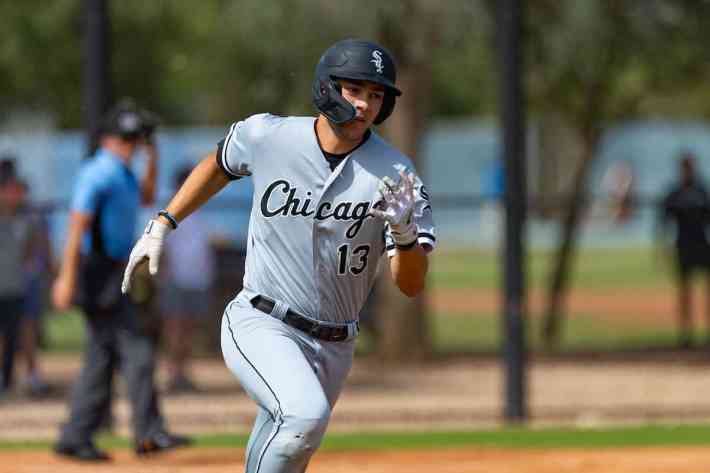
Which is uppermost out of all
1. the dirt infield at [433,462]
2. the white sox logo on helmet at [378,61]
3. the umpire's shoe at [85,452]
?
the white sox logo on helmet at [378,61]

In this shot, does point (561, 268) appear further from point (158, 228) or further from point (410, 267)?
point (410, 267)

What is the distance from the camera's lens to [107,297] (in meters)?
8.95

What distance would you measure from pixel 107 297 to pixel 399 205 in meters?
3.90

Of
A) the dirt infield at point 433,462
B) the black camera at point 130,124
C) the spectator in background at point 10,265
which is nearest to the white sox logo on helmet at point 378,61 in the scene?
the dirt infield at point 433,462

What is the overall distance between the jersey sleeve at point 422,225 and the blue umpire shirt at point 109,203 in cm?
342

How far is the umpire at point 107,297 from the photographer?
28.8 feet

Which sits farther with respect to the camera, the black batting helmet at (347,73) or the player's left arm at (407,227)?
the black batting helmet at (347,73)

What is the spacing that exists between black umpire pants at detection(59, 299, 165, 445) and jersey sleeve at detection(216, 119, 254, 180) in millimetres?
3075

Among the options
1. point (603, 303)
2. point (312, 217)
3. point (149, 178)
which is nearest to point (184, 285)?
point (149, 178)

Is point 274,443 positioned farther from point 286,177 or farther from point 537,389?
point 537,389

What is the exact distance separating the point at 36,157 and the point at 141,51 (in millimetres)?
5453

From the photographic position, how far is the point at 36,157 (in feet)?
112

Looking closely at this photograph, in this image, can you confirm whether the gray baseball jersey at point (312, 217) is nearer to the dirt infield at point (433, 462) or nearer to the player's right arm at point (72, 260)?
the dirt infield at point (433, 462)

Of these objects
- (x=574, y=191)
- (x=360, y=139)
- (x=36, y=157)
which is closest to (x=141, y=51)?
(x=36, y=157)
